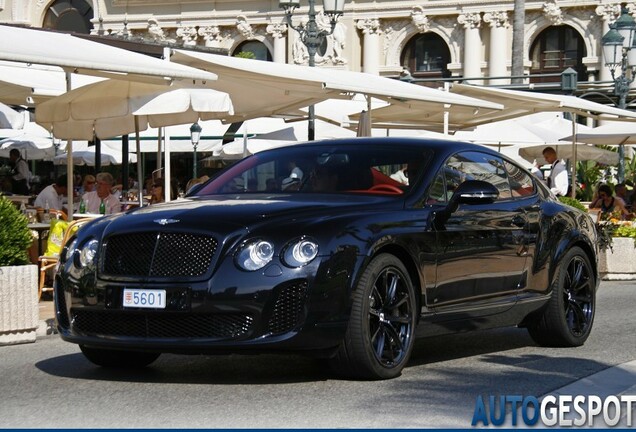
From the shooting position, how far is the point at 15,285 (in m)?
10.9

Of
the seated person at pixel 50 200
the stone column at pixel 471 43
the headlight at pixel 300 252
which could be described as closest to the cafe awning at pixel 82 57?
the headlight at pixel 300 252

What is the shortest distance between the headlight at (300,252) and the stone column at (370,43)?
243 feet

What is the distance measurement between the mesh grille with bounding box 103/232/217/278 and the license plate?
0.10 m

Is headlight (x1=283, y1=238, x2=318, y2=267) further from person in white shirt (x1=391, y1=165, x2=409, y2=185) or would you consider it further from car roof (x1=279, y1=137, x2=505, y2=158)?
car roof (x1=279, y1=137, x2=505, y2=158)

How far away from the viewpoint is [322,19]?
3150 inches

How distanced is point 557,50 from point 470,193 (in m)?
70.0

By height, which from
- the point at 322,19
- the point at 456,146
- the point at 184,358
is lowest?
the point at 184,358

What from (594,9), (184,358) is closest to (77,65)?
(184,358)

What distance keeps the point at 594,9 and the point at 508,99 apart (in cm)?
5528

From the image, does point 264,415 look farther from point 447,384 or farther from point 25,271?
point 25,271

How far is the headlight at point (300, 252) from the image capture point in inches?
315

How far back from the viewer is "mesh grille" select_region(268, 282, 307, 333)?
796cm

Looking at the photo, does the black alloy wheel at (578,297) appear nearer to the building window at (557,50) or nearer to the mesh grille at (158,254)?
the mesh grille at (158,254)

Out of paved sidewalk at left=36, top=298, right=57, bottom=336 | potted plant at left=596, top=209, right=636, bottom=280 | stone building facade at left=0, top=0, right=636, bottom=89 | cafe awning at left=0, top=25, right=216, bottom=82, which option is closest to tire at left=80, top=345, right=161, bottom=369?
paved sidewalk at left=36, top=298, right=57, bottom=336
